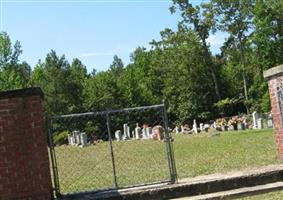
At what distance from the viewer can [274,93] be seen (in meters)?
10.7

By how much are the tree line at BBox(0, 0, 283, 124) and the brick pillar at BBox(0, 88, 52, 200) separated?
45.4m

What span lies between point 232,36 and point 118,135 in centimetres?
2820

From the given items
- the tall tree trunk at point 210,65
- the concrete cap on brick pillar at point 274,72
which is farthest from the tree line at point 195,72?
the concrete cap on brick pillar at point 274,72

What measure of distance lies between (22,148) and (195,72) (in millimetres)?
52038

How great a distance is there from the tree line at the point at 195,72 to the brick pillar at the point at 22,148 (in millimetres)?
45439

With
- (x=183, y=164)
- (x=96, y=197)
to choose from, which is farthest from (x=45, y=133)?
(x=183, y=164)

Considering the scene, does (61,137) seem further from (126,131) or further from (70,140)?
(126,131)

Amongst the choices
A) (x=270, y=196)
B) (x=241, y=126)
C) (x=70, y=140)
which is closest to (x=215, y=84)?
(x=241, y=126)

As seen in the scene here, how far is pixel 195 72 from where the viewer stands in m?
60.1

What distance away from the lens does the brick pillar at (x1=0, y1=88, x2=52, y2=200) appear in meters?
8.71

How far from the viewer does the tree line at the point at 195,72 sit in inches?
2165

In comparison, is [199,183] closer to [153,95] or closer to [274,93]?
[274,93]

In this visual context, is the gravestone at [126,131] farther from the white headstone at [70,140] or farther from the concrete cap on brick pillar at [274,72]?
the concrete cap on brick pillar at [274,72]

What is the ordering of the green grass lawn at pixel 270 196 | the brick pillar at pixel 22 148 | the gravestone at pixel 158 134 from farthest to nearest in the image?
the gravestone at pixel 158 134 < the green grass lawn at pixel 270 196 < the brick pillar at pixel 22 148
